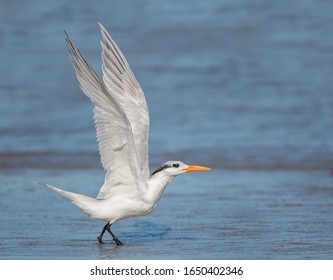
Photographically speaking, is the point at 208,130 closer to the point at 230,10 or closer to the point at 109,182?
the point at 109,182

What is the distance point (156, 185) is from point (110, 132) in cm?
62

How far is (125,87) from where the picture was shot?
28.4ft

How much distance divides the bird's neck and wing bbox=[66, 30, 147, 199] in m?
0.08

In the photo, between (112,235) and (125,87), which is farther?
(125,87)

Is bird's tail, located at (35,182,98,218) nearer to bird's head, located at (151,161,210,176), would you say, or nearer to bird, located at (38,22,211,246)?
bird, located at (38,22,211,246)

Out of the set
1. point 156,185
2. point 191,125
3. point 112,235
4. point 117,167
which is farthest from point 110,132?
point 191,125

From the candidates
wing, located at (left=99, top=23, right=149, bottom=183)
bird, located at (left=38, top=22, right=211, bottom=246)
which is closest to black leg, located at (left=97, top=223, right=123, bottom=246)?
bird, located at (left=38, top=22, right=211, bottom=246)

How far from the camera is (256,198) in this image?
1012 centimetres

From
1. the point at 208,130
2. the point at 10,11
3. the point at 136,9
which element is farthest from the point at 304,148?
the point at 10,11

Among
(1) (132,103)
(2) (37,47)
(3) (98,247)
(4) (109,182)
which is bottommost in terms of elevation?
(3) (98,247)

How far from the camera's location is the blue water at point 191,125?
329 inches

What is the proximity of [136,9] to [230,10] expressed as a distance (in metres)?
2.22

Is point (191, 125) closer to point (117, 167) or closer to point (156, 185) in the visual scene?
point (117, 167)

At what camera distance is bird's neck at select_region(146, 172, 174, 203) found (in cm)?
784
